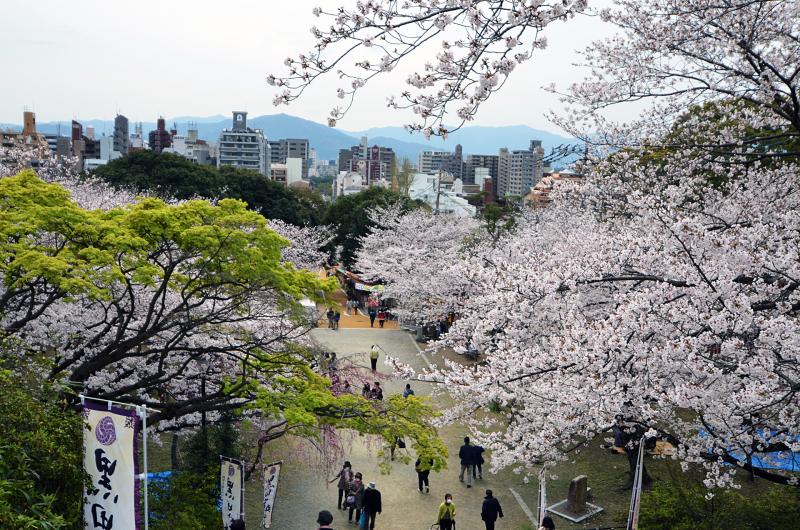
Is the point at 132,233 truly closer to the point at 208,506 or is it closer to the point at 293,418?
the point at 293,418

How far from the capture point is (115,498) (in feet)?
21.4

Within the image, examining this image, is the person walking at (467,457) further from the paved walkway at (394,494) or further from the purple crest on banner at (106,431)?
the purple crest on banner at (106,431)

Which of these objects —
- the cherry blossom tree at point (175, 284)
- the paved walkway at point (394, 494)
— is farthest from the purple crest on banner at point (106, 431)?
the paved walkway at point (394, 494)

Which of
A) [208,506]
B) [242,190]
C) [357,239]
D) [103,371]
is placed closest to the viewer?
[208,506]

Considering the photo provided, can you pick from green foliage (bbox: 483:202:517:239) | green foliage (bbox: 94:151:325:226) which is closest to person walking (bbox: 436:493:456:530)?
green foliage (bbox: 483:202:517:239)

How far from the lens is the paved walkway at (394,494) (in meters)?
11.3

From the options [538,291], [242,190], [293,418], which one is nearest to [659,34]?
[538,291]

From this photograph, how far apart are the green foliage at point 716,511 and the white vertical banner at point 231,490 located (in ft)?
18.3

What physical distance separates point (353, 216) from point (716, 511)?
32.2 meters

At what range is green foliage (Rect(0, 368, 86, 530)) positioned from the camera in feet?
19.5

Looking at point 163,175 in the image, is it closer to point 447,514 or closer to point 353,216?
point 353,216

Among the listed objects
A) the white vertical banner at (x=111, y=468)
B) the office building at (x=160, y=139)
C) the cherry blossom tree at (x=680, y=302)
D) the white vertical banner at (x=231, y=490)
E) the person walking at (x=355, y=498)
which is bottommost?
the person walking at (x=355, y=498)

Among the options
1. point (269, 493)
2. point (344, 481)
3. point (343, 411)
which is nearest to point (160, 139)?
point (344, 481)

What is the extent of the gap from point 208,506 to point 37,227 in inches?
162
